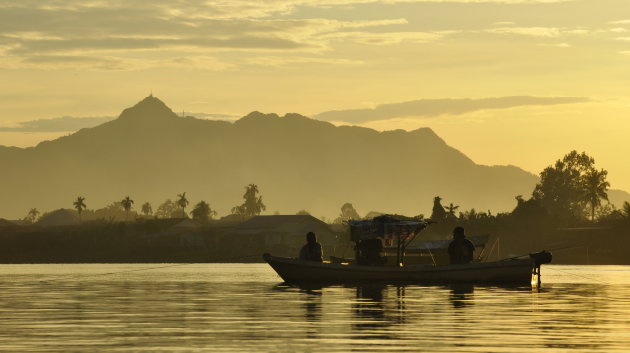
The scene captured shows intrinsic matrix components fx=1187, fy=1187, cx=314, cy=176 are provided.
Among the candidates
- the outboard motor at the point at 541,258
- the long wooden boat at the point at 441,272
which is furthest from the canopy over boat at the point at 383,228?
the outboard motor at the point at 541,258

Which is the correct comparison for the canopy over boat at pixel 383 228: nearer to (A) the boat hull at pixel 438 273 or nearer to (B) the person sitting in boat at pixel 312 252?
(B) the person sitting in boat at pixel 312 252

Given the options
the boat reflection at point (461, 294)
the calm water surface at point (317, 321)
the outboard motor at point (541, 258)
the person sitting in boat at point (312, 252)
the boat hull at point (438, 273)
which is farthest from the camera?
the person sitting in boat at point (312, 252)

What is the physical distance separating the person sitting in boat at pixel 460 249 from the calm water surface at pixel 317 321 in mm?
10318

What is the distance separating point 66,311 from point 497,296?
1854cm

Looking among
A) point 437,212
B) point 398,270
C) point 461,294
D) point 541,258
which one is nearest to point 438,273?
point 398,270

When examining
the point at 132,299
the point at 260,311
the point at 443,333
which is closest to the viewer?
the point at 443,333

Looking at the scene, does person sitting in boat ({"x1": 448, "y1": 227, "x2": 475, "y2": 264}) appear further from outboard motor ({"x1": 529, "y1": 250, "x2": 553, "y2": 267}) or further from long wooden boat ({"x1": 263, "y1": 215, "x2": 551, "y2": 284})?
outboard motor ({"x1": 529, "y1": 250, "x2": 553, "y2": 267})

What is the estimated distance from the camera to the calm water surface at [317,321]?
1053 inches

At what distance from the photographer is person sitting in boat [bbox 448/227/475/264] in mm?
64000

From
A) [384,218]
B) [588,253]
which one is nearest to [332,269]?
[384,218]

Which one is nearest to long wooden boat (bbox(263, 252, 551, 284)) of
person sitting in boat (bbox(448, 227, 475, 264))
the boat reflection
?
the boat reflection

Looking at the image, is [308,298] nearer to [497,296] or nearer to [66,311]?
[497,296]

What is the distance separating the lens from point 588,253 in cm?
17312

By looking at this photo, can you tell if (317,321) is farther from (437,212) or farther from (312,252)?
(437,212)
